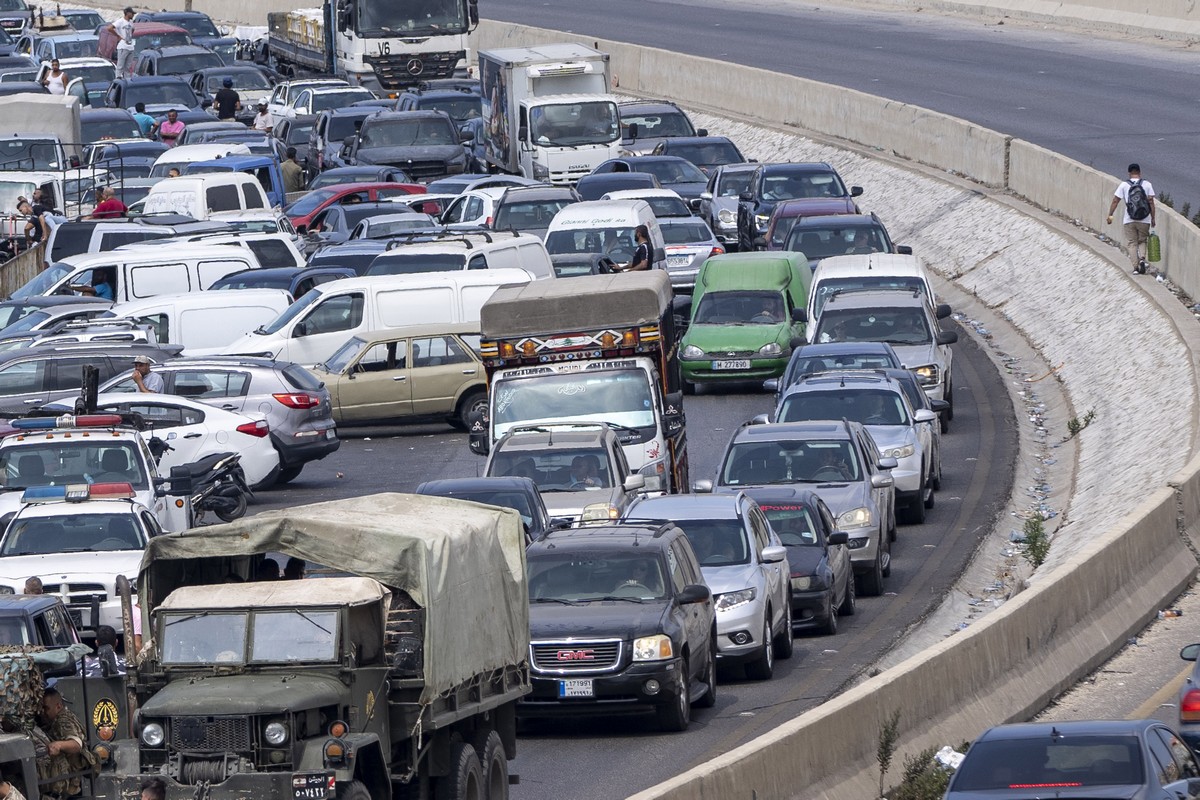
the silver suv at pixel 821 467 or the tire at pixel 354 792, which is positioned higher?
the tire at pixel 354 792

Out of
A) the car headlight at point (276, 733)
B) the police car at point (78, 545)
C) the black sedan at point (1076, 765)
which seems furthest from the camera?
the police car at point (78, 545)

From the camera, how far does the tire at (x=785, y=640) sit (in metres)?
20.2

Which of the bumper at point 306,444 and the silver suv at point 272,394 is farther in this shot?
the silver suv at point 272,394

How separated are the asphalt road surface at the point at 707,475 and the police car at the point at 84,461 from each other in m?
3.75

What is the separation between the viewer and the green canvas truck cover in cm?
1349

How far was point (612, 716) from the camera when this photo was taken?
18.2 metres

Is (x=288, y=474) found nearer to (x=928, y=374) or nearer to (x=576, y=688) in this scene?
(x=928, y=374)

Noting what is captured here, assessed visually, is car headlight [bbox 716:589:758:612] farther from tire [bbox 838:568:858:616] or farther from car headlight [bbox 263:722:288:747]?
car headlight [bbox 263:722:288:747]

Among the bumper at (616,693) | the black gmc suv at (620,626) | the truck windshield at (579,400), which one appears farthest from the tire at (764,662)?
the truck windshield at (579,400)

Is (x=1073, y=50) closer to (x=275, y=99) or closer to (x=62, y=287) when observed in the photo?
(x=275, y=99)

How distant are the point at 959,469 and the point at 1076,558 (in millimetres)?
10058

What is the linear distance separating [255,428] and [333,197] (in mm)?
16478

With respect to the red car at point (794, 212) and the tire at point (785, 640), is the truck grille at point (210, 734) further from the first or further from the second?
the red car at point (794, 212)

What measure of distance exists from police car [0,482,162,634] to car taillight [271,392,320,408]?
691cm
